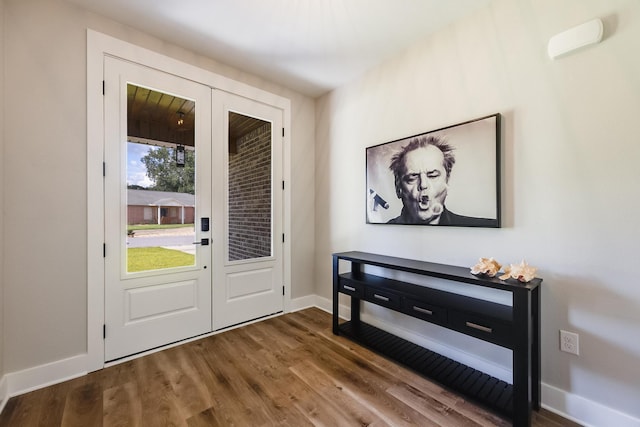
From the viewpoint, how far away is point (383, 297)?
2.29m

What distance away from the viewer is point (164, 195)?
2.47 meters

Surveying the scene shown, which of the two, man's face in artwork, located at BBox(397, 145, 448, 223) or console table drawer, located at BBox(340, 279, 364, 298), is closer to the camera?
man's face in artwork, located at BBox(397, 145, 448, 223)

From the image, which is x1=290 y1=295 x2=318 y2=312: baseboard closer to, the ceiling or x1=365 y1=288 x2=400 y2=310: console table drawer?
x1=365 y1=288 x2=400 y2=310: console table drawer

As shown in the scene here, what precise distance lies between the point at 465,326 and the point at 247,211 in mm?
2253

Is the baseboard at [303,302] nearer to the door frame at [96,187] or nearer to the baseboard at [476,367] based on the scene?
the baseboard at [476,367]

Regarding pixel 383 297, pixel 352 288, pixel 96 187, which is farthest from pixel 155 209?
pixel 383 297

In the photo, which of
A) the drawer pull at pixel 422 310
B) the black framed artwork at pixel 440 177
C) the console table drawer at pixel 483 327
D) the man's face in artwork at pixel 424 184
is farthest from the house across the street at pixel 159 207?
the console table drawer at pixel 483 327

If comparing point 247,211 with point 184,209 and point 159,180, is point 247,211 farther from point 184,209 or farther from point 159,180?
point 159,180

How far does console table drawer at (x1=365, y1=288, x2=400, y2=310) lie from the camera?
7.20 ft

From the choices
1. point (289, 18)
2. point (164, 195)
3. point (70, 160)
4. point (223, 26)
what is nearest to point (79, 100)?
point (70, 160)

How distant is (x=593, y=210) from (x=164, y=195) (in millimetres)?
3101

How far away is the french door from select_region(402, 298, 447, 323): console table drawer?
64.6 inches

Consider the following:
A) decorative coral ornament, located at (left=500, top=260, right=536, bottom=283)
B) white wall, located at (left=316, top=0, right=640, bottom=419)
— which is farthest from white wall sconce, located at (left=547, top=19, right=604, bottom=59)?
decorative coral ornament, located at (left=500, top=260, right=536, bottom=283)

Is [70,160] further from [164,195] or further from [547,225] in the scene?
[547,225]
